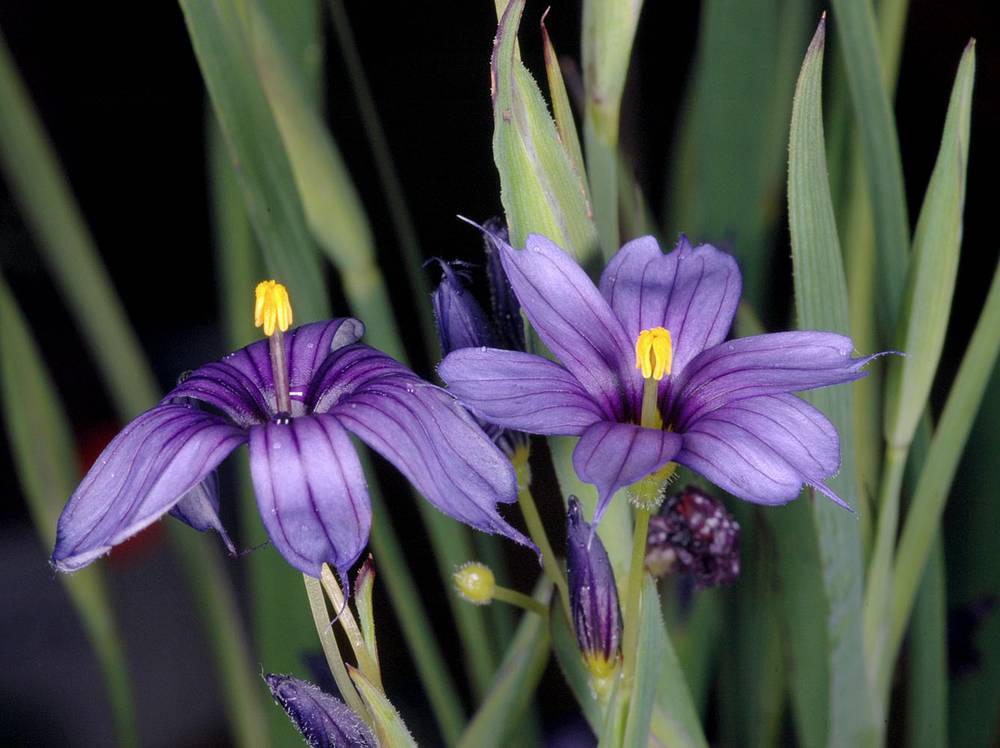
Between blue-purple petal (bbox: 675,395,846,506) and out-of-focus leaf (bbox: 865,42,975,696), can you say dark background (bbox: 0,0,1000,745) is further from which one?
blue-purple petal (bbox: 675,395,846,506)

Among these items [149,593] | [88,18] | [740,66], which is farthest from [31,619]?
→ [740,66]

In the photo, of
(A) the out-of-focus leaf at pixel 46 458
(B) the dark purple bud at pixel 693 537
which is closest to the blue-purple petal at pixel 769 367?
(B) the dark purple bud at pixel 693 537

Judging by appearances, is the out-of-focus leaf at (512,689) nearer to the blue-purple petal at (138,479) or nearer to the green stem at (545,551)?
the green stem at (545,551)

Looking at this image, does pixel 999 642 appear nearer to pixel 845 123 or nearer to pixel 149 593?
pixel 845 123

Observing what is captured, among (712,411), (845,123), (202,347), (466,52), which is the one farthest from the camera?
(202,347)

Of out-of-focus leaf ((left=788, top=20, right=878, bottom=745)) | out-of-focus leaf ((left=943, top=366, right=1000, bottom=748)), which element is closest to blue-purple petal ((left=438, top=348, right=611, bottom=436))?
out-of-focus leaf ((left=788, top=20, right=878, bottom=745))

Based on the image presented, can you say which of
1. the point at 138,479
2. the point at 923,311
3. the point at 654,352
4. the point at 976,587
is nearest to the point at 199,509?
the point at 138,479

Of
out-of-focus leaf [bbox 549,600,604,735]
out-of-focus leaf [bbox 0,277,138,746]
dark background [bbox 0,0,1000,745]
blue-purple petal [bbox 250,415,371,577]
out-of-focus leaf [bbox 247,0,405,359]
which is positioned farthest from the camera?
dark background [bbox 0,0,1000,745]
